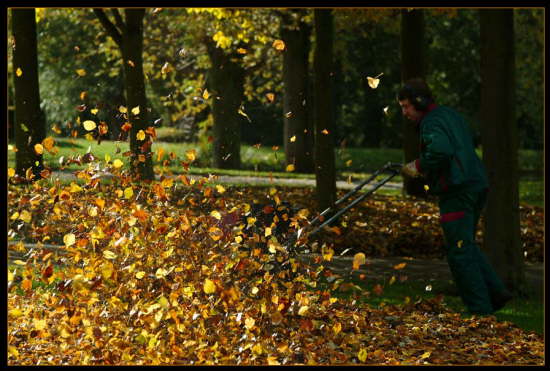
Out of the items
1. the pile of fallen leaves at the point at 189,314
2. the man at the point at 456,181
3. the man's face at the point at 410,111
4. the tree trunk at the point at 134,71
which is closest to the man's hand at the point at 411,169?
the man at the point at 456,181

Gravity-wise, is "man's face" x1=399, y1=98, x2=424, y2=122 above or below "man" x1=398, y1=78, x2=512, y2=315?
above

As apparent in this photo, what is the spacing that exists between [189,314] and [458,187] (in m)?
2.43

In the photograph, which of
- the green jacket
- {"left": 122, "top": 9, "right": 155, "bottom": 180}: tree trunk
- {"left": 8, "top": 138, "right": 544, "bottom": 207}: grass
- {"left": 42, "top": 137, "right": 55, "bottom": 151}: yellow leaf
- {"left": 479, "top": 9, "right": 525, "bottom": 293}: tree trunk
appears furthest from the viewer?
{"left": 8, "top": 138, "right": 544, "bottom": 207}: grass

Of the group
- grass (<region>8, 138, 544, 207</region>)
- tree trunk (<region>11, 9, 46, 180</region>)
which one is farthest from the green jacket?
grass (<region>8, 138, 544, 207</region>)

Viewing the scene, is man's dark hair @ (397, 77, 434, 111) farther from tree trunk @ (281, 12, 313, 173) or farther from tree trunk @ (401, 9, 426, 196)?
tree trunk @ (281, 12, 313, 173)

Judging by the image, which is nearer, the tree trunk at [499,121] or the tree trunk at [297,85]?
the tree trunk at [499,121]

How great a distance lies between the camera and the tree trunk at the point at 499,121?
907 cm

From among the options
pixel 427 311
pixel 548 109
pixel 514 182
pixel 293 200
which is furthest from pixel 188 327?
pixel 293 200

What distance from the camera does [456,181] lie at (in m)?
7.48

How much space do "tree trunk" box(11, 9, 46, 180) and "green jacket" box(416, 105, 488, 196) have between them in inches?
373

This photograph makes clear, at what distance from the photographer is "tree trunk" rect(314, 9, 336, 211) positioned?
1327cm

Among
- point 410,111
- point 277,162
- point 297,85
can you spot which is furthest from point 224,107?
point 410,111

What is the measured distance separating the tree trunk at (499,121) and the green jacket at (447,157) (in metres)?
1.51

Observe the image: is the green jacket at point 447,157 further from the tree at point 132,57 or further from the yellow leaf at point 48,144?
the tree at point 132,57
